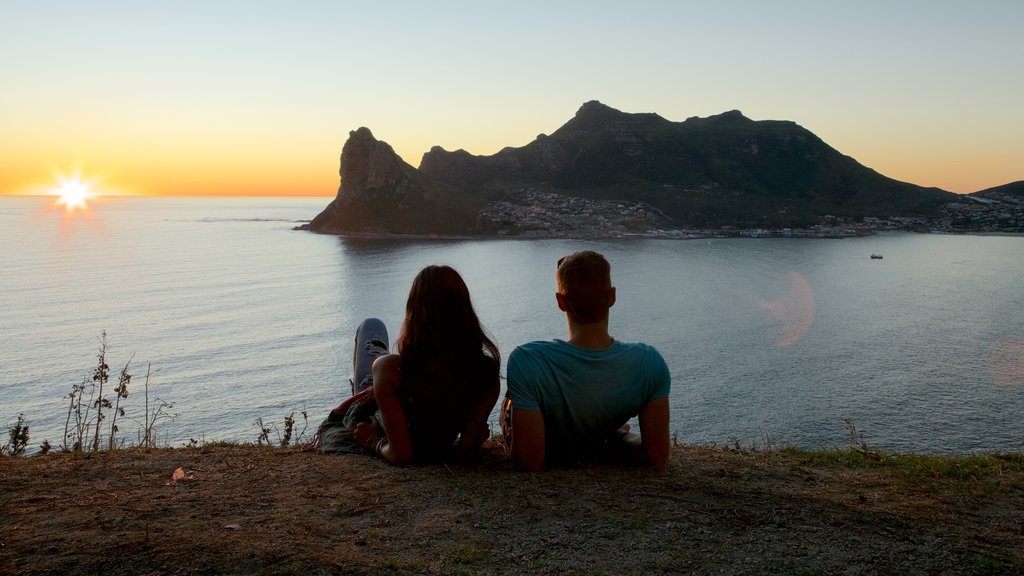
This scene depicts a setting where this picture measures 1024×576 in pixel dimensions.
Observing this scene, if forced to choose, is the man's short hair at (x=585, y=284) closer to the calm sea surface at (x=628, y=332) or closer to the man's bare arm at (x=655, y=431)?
the man's bare arm at (x=655, y=431)

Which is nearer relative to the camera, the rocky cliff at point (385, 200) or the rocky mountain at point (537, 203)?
the rocky cliff at point (385, 200)

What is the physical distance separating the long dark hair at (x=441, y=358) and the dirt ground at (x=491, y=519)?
412 mm

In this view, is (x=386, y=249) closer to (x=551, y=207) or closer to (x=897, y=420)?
(x=551, y=207)

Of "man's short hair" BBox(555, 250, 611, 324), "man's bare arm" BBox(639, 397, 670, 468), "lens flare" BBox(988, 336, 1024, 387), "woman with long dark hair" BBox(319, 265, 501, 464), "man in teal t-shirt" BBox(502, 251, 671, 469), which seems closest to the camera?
"man's short hair" BBox(555, 250, 611, 324)

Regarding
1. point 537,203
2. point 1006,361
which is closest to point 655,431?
point 1006,361

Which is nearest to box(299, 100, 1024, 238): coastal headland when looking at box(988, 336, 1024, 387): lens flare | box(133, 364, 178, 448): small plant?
box(988, 336, 1024, 387): lens flare

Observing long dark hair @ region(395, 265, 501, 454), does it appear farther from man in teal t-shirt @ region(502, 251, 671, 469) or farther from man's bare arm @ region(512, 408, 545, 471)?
man's bare arm @ region(512, 408, 545, 471)

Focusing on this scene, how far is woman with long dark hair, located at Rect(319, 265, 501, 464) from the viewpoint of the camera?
5.39 meters

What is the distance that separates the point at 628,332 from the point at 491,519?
44.9 meters

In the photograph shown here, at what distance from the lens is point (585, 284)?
5094 mm

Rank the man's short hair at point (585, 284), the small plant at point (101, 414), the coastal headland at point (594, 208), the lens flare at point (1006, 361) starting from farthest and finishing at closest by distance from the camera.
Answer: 1. the coastal headland at point (594, 208)
2. the lens flare at point (1006, 361)
3. the small plant at point (101, 414)
4. the man's short hair at point (585, 284)

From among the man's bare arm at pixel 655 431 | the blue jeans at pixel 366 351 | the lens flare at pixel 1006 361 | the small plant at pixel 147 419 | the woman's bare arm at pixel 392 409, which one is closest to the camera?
the man's bare arm at pixel 655 431

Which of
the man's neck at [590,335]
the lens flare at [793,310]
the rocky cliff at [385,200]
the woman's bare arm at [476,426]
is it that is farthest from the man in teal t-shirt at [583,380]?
the rocky cliff at [385,200]

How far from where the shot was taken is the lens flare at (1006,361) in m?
35.6
